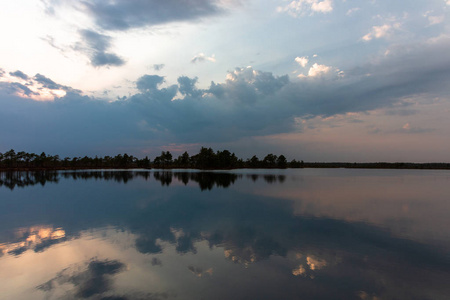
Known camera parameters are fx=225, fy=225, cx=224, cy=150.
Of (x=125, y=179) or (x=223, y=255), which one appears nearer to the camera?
(x=223, y=255)

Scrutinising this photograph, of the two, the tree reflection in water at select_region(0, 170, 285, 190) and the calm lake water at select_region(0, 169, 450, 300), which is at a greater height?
the calm lake water at select_region(0, 169, 450, 300)

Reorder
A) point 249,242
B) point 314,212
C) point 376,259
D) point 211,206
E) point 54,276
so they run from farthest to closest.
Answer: point 211,206
point 314,212
point 249,242
point 376,259
point 54,276

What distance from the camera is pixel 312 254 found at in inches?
580

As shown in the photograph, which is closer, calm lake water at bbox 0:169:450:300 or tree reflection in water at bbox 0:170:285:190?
calm lake water at bbox 0:169:450:300

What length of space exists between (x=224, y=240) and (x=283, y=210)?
1434cm

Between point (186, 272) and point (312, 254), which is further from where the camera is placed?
point (312, 254)

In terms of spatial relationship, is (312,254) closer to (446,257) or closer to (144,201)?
(446,257)

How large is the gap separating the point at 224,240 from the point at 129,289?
27.6 ft

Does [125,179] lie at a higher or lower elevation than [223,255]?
lower

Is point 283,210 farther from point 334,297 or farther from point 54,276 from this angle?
point 54,276

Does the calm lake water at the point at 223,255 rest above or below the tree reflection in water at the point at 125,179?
above

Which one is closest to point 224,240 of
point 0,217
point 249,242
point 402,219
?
point 249,242

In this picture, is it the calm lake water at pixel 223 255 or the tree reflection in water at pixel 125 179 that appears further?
the tree reflection in water at pixel 125 179

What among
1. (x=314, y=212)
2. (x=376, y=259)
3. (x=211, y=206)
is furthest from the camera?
(x=211, y=206)
